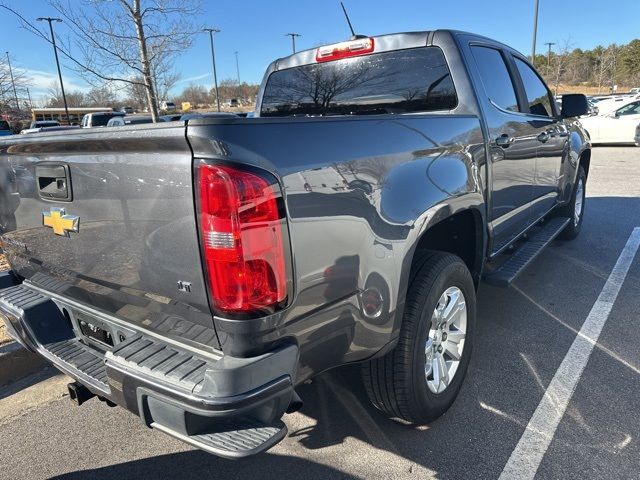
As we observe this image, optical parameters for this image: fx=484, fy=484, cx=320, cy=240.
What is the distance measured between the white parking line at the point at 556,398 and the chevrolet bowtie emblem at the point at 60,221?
87.9 inches

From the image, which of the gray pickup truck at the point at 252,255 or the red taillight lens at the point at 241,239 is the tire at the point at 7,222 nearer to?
the gray pickup truck at the point at 252,255

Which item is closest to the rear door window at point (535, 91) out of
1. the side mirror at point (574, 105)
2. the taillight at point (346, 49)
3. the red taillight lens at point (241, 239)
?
the side mirror at point (574, 105)

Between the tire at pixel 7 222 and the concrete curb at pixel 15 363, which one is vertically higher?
the tire at pixel 7 222

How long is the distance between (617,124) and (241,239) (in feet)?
56.3

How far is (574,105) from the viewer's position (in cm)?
480

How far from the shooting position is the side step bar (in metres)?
3.37

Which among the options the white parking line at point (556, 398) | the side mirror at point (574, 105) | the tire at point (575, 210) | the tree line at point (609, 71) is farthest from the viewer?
the tree line at point (609, 71)

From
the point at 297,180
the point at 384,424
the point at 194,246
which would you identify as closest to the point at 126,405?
the point at 194,246

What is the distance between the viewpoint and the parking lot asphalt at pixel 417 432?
2354mm

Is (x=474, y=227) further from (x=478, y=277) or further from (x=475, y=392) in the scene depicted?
(x=475, y=392)

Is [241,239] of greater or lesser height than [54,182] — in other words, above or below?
below

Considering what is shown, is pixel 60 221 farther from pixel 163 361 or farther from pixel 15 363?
pixel 15 363

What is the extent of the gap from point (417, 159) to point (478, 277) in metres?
1.24

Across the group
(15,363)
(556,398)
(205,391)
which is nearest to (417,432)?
(556,398)
